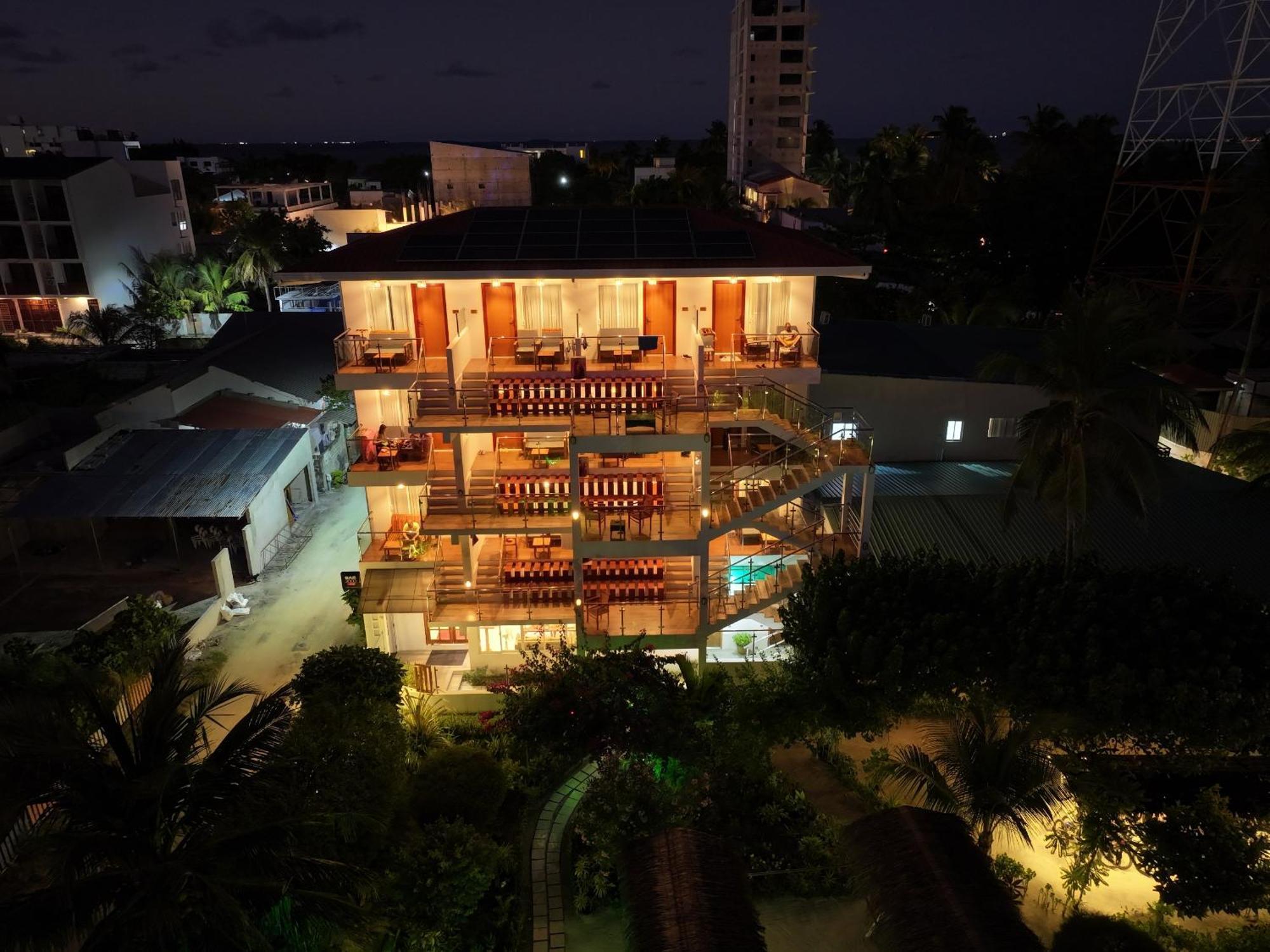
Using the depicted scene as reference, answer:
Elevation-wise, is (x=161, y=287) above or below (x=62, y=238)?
below

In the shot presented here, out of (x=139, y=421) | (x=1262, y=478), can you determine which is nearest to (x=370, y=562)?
(x=139, y=421)

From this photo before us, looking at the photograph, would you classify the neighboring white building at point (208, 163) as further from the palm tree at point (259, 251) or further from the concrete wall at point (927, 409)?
the concrete wall at point (927, 409)

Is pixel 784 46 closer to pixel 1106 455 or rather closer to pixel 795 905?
pixel 1106 455

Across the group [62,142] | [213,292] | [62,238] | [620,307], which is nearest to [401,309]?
[620,307]

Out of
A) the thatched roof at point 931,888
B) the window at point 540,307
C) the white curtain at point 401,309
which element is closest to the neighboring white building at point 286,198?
the white curtain at point 401,309

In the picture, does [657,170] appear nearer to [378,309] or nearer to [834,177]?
[834,177]

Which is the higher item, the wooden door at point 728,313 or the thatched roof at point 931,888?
the wooden door at point 728,313
